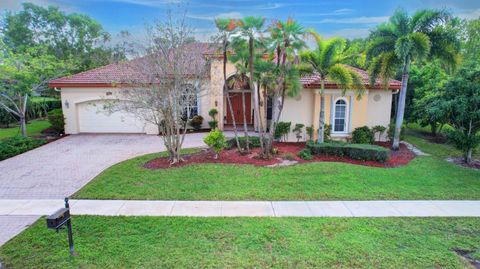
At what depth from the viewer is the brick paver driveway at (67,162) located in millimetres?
9555

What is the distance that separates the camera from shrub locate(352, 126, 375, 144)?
16.0 m

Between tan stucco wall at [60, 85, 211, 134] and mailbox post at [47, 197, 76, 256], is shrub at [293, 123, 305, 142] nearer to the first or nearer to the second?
tan stucco wall at [60, 85, 211, 134]

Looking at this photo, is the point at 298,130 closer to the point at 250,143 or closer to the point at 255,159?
the point at 250,143

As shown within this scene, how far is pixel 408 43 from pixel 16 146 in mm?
19058

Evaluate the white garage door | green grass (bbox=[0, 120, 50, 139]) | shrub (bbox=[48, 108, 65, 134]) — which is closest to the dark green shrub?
the white garage door

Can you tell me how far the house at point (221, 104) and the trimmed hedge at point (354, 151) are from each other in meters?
3.12

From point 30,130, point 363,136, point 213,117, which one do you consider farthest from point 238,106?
point 30,130

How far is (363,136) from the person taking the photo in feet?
52.5

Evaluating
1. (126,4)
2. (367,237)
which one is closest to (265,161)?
(367,237)

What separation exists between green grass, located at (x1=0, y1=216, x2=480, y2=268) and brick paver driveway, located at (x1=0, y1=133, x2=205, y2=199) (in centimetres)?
325

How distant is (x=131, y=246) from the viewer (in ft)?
19.3

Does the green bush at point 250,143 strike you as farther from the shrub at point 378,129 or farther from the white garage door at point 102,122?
the white garage door at point 102,122

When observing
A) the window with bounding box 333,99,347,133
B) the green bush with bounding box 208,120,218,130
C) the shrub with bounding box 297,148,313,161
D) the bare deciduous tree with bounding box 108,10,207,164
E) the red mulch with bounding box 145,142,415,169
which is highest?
the bare deciduous tree with bounding box 108,10,207,164

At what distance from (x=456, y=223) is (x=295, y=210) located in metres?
3.80
